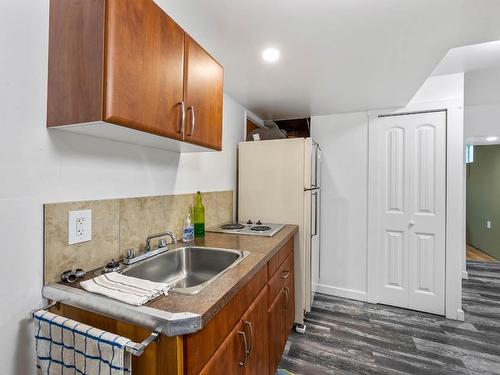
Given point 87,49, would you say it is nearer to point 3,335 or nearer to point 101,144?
point 101,144

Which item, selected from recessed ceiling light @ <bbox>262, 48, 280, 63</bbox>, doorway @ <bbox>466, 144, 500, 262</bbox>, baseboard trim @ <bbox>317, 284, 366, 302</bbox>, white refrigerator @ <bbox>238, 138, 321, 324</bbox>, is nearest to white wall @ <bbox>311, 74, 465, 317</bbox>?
baseboard trim @ <bbox>317, 284, 366, 302</bbox>

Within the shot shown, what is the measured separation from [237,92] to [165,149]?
1040 mm

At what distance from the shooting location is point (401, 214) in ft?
8.41

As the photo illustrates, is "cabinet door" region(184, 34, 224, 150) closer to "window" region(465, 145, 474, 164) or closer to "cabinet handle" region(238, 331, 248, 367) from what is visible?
"cabinet handle" region(238, 331, 248, 367)

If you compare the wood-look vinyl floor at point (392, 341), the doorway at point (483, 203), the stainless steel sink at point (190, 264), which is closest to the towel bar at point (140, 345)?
the stainless steel sink at point (190, 264)

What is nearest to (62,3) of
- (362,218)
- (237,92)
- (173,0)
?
(173,0)

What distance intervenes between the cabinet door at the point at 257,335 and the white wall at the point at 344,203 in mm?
1680

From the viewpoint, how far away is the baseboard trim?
2.74m

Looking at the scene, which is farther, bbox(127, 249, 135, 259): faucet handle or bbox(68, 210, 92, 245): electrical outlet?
bbox(127, 249, 135, 259): faucet handle

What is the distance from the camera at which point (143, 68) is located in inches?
35.8

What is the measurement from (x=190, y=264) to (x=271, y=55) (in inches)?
54.3

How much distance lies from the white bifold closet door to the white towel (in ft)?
8.09

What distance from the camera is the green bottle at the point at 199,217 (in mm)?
1762

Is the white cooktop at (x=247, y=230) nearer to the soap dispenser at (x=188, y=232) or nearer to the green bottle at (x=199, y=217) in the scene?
the green bottle at (x=199, y=217)
